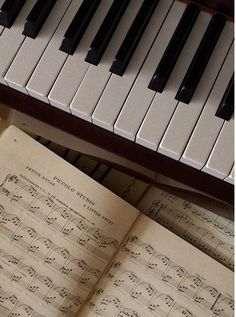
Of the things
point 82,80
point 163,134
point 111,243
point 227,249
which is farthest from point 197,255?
point 82,80

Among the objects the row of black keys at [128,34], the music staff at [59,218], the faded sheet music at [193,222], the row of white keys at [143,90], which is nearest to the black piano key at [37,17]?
the row of black keys at [128,34]

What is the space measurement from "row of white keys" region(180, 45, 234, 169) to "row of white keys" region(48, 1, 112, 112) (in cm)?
23

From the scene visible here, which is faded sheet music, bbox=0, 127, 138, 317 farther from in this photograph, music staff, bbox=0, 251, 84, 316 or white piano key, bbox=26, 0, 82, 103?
white piano key, bbox=26, 0, 82, 103

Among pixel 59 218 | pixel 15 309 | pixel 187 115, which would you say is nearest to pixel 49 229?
pixel 59 218

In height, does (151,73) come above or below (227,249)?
above

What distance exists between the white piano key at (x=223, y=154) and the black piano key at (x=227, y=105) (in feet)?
0.04

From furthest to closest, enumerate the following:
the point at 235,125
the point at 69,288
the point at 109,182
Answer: the point at 109,182 < the point at 69,288 < the point at 235,125

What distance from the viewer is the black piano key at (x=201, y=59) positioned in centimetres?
94

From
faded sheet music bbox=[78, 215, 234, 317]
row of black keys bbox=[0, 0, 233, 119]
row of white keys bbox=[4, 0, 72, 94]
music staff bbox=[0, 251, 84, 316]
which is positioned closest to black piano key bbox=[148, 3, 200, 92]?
row of black keys bbox=[0, 0, 233, 119]

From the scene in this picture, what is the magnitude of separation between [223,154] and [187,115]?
0.31ft

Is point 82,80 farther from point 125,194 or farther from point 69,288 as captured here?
point 69,288

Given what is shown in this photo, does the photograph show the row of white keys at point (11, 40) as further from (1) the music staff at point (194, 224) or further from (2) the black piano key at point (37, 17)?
(1) the music staff at point (194, 224)

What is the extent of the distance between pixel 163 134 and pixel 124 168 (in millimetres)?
264

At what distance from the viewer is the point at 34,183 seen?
1112mm
